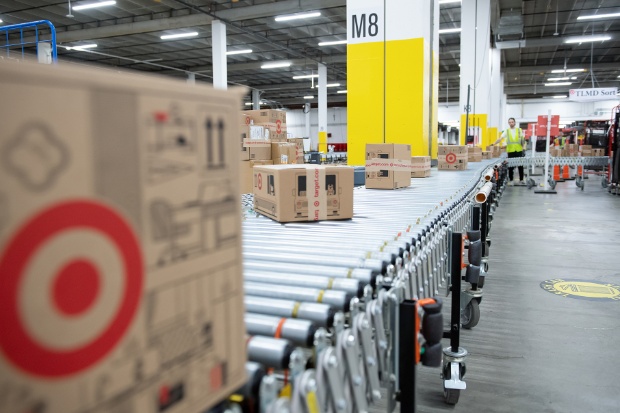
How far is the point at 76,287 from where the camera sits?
1.81 feet

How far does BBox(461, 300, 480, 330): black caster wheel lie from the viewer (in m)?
3.68

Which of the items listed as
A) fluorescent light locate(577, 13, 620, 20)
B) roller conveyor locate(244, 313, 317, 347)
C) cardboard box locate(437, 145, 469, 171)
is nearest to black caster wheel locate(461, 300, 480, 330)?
roller conveyor locate(244, 313, 317, 347)

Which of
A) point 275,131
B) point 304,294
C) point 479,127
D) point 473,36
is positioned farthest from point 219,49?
point 304,294

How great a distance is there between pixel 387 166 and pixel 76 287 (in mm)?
3825

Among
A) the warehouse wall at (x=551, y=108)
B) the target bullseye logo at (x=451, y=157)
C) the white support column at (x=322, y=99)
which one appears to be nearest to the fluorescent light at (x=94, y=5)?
the white support column at (x=322, y=99)

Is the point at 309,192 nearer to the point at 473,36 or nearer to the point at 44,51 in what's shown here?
the point at 44,51

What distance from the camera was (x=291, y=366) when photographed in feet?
3.08

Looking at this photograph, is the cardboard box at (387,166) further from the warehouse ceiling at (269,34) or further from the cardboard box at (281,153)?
the warehouse ceiling at (269,34)

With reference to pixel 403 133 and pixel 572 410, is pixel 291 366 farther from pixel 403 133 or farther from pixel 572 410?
pixel 403 133

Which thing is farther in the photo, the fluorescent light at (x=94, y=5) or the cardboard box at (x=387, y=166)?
the fluorescent light at (x=94, y=5)

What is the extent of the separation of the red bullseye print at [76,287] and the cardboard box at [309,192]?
1746 mm

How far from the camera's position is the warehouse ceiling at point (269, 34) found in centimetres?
1352

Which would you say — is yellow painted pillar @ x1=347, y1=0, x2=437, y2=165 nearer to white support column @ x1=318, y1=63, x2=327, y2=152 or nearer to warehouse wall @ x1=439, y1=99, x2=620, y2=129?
white support column @ x1=318, y1=63, x2=327, y2=152

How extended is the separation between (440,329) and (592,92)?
1828 cm
